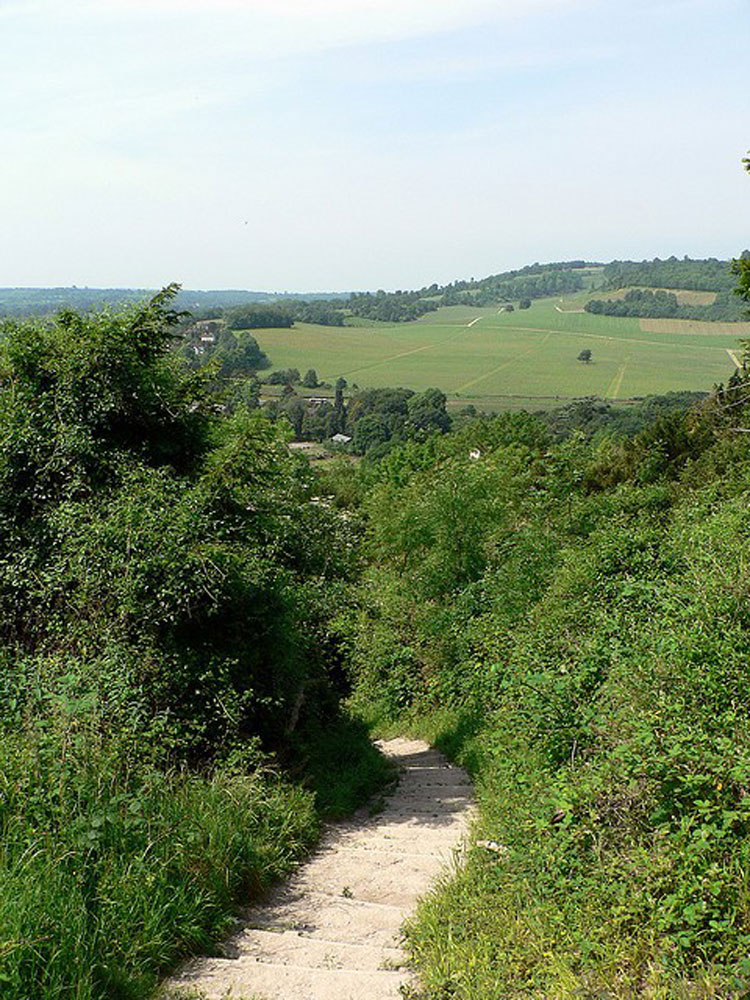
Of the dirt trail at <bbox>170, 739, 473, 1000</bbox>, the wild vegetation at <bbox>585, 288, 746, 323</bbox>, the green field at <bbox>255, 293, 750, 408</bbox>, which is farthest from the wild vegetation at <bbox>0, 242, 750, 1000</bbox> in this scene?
the wild vegetation at <bbox>585, 288, 746, 323</bbox>

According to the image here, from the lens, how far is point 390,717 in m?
16.7

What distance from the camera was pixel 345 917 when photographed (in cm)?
591

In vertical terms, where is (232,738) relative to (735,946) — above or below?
below

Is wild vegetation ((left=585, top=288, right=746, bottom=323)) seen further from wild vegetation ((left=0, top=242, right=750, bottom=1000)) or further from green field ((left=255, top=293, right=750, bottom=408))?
wild vegetation ((left=0, top=242, right=750, bottom=1000))

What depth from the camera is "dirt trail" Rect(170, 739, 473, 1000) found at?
185 inches

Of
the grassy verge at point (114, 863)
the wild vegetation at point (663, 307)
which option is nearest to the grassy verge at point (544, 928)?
the grassy verge at point (114, 863)

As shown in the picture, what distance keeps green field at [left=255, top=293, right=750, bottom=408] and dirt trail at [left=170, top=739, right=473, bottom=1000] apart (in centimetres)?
8734

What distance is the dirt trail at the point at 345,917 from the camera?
185 inches

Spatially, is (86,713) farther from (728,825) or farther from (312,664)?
(312,664)

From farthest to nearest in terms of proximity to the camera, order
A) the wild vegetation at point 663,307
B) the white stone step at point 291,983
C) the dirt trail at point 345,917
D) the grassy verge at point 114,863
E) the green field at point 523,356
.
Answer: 1. the wild vegetation at point 663,307
2. the green field at point 523,356
3. the dirt trail at point 345,917
4. the white stone step at point 291,983
5. the grassy verge at point 114,863

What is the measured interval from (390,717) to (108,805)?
38.5 ft

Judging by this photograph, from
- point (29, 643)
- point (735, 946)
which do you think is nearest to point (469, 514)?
point (29, 643)

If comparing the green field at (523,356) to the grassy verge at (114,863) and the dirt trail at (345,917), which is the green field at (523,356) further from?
the grassy verge at (114,863)

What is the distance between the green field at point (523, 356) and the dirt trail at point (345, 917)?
87.3m
